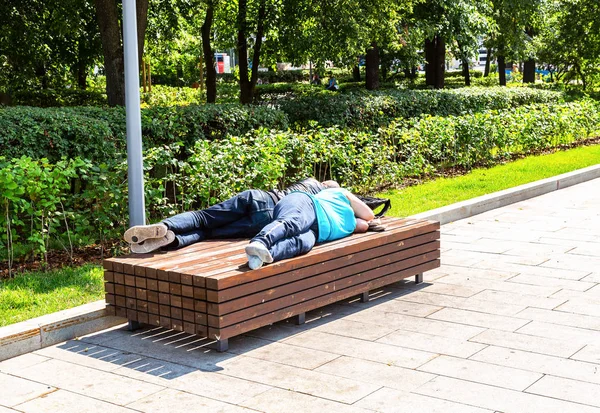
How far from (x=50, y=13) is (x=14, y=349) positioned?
1581 cm

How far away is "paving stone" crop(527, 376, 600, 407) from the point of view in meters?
4.37

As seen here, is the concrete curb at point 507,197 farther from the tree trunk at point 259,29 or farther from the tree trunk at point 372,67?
Answer: the tree trunk at point 372,67

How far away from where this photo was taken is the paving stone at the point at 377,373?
4652 mm

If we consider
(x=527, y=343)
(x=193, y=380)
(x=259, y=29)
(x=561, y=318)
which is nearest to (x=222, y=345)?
(x=193, y=380)

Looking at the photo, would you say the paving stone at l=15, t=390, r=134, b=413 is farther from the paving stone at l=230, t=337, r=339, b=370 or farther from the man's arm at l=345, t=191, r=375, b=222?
the man's arm at l=345, t=191, r=375, b=222

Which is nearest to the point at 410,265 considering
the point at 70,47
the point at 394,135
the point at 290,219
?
the point at 290,219

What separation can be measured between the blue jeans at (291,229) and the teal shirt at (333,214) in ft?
0.20

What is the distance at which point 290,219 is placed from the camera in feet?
18.7

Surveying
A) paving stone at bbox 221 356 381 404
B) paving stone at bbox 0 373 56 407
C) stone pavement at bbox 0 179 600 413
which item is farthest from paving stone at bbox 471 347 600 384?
paving stone at bbox 0 373 56 407

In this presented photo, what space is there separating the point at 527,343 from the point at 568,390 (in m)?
0.85

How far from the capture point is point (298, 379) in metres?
4.76

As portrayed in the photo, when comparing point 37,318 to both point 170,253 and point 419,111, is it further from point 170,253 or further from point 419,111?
point 419,111

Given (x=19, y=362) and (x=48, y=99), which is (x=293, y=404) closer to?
(x=19, y=362)

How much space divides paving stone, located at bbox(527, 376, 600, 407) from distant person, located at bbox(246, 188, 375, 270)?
6.11 feet
